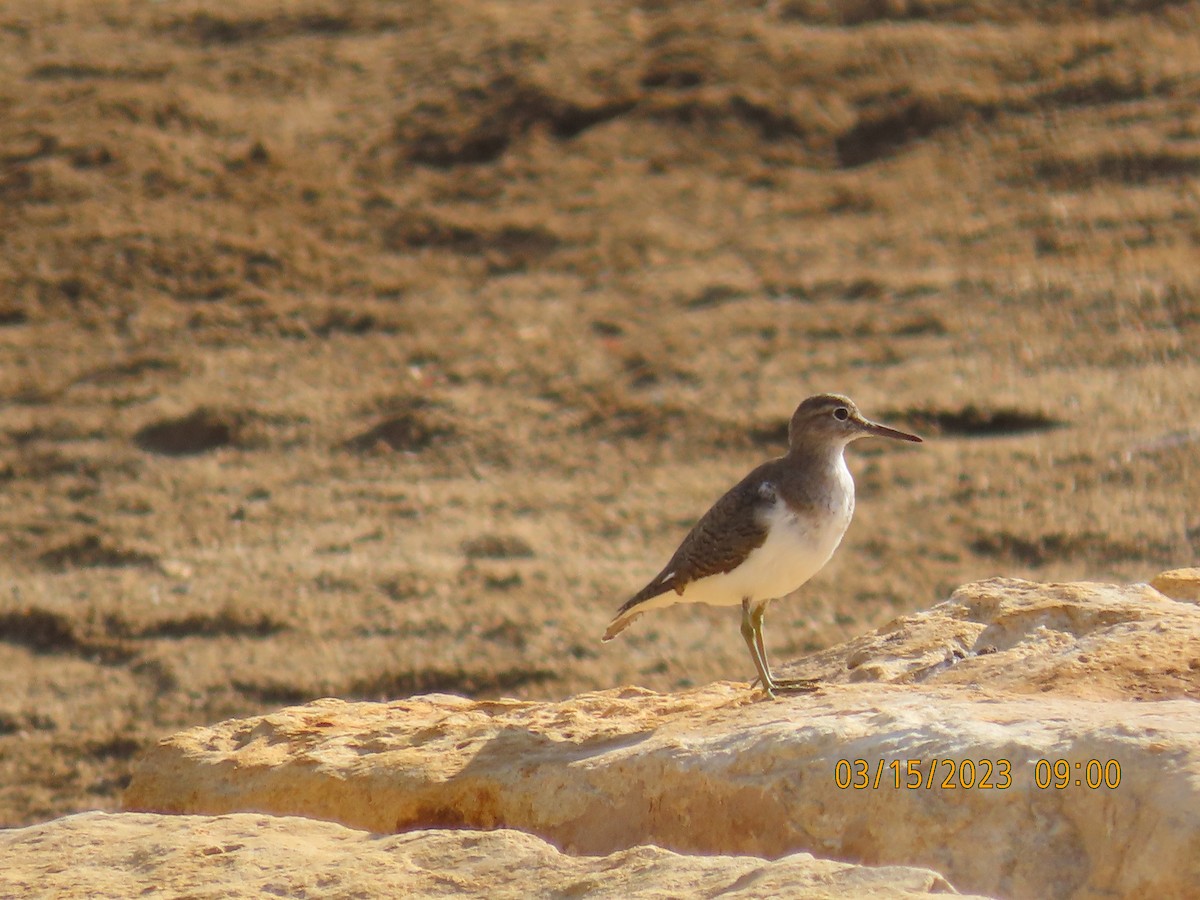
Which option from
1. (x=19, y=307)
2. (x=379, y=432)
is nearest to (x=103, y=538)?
(x=379, y=432)

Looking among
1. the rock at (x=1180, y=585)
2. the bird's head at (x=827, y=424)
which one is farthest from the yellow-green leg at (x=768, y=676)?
the rock at (x=1180, y=585)

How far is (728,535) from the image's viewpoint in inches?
237

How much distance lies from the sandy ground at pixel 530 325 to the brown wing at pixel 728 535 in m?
3.33

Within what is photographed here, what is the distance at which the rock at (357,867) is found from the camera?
11.5 ft

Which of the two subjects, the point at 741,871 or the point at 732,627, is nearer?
the point at 741,871

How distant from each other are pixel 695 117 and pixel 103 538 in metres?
7.62

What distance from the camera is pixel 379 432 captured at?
1227cm

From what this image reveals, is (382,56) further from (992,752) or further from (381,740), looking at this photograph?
(992,752)

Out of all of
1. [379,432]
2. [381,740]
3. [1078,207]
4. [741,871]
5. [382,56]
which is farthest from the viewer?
[382,56]

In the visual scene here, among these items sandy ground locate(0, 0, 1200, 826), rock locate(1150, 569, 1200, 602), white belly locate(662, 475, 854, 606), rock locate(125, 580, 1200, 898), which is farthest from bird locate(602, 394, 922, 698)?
sandy ground locate(0, 0, 1200, 826)
